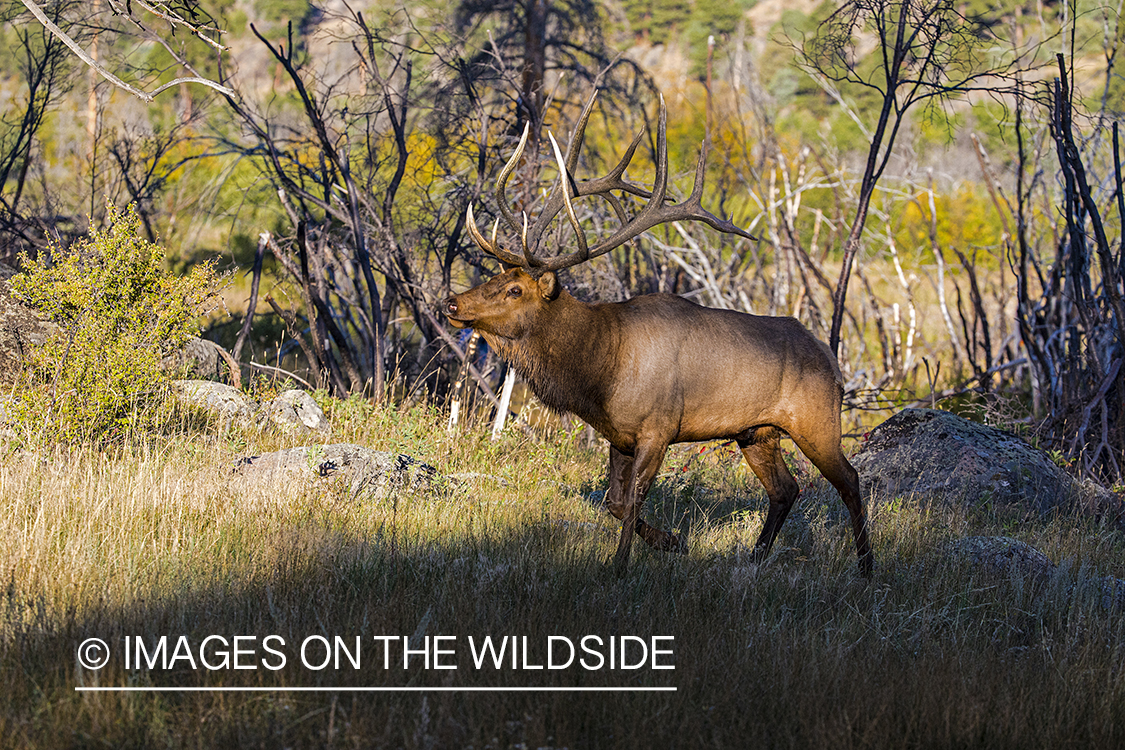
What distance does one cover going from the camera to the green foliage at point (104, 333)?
6.74 meters

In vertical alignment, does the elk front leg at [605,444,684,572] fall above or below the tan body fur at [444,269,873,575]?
below

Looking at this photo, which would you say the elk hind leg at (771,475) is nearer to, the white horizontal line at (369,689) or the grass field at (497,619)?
the grass field at (497,619)

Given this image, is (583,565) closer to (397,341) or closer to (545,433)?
(545,433)

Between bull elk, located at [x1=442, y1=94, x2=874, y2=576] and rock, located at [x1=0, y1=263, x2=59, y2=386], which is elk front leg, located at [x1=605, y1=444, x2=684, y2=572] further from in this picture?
rock, located at [x1=0, y1=263, x2=59, y2=386]

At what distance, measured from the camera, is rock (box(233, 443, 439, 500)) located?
6449 mm

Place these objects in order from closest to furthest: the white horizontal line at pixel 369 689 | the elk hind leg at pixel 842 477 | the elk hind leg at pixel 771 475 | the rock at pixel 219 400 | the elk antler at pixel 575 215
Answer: the white horizontal line at pixel 369 689 → the elk antler at pixel 575 215 → the elk hind leg at pixel 842 477 → the elk hind leg at pixel 771 475 → the rock at pixel 219 400

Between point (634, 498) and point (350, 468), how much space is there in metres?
2.14

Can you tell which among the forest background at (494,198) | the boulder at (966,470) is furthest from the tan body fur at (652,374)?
the forest background at (494,198)

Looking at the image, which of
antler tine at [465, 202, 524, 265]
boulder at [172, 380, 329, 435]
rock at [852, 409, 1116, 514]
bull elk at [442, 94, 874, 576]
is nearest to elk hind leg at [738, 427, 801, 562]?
bull elk at [442, 94, 874, 576]

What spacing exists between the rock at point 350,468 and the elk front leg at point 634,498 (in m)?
1.45

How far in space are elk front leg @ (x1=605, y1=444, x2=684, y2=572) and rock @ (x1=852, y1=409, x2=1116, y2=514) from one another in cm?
246

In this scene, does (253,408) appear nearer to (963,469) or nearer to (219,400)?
(219,400)

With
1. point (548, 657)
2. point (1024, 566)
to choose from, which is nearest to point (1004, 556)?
point (1024, 566)

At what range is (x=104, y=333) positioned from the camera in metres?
6.96
